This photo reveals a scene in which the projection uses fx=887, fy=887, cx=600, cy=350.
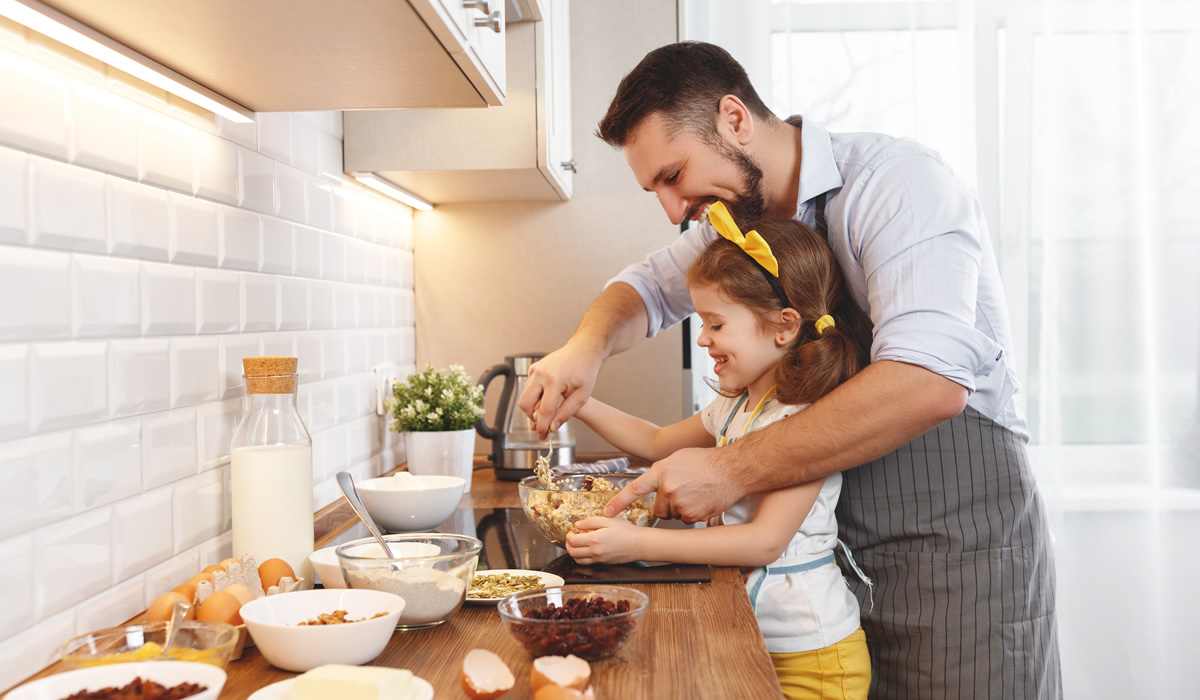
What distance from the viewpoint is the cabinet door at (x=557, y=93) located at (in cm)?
182

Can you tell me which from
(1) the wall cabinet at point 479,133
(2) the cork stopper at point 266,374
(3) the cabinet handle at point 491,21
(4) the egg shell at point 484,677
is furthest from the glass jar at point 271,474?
(1) the wall cabinet at point 479,133

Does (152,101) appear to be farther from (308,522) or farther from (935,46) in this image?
(935,46)

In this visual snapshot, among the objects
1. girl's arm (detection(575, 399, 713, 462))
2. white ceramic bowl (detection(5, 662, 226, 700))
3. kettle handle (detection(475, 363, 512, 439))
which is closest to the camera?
white ceramic bowl (detection(5, 662, 226, 700))

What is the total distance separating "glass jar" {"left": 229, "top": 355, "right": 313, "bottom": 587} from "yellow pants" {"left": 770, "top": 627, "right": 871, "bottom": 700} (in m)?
0.67

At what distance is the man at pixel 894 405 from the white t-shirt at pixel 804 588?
0.08m

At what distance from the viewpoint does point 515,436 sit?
6.86 feet

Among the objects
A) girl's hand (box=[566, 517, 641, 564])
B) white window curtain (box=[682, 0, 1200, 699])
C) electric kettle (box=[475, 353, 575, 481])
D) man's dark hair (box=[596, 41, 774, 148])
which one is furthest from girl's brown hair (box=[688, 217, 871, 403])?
white window curtain (box=[682, 0, 1200, 699])

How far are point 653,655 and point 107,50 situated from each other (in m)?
0.83

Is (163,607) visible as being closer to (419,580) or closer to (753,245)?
(419,580)

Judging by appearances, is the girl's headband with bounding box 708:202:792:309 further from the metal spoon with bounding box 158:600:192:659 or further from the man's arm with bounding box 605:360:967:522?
the metal spoon with bounding box 158:600:192:659

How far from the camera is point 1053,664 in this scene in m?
1.37

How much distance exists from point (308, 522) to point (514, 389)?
0.95m

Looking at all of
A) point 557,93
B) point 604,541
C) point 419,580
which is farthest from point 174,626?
point 557,93

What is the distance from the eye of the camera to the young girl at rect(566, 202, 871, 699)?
1208mm
